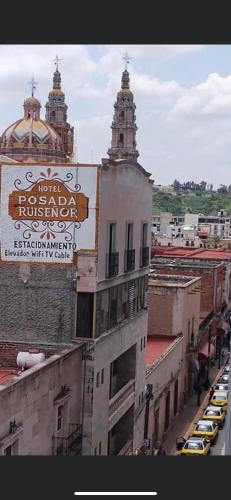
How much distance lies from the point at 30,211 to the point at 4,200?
0.58m

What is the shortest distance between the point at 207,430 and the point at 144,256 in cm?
747

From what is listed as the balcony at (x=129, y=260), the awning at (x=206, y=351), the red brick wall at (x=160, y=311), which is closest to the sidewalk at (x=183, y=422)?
the awning at (x=206, y=351)

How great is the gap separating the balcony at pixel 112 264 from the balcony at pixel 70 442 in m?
3.25

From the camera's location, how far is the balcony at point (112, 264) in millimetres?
15328

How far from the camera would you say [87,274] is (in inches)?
569

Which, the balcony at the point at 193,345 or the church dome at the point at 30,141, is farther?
the church dome at the point at 30,141

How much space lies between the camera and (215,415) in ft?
85.0

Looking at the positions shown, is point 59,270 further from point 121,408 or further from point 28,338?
point 121,408

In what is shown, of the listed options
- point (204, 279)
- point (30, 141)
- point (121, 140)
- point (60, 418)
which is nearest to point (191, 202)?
point (121, 140)

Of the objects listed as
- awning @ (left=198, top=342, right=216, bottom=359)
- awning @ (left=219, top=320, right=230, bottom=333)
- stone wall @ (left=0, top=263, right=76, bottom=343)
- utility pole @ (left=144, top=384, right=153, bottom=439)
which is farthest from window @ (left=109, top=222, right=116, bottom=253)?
awning @ (left=219, top=320, right=230, bottom=333)

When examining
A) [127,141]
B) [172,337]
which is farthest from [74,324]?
[127,141]

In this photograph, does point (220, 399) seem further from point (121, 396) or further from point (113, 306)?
point (113, 306)

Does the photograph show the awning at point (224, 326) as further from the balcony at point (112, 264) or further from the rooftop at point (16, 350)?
the rooftop at point (16, 350)

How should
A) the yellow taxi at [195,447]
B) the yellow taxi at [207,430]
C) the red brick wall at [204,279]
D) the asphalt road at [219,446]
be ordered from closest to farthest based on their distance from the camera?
1. the yellow taxi at [195,447]
2. the asphalt road at [219,446]
3. the yellow taxi at [207,430]
4. the red brick wall at [204,279]
